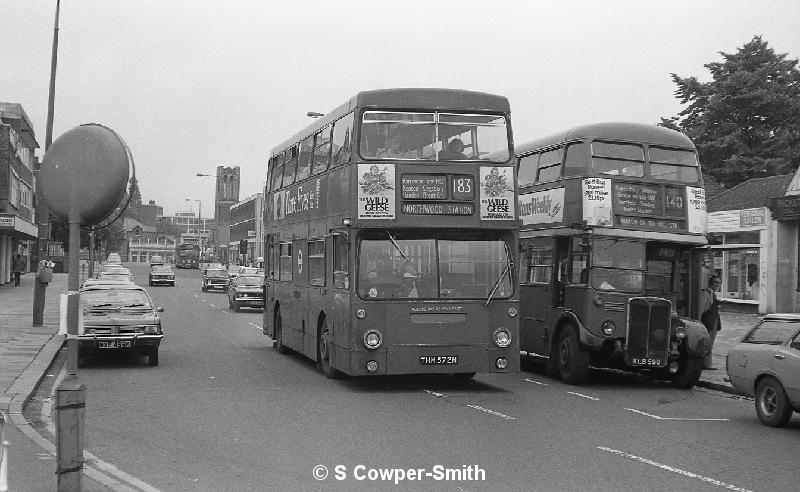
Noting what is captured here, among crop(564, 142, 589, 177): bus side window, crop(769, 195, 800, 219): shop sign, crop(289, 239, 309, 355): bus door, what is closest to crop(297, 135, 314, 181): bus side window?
crop(289, 239, 309, 355): bus door

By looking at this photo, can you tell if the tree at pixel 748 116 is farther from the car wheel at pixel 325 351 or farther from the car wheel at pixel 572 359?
the car wheel at pixel 325 351

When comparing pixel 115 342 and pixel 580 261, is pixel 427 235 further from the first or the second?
pixel 115 342

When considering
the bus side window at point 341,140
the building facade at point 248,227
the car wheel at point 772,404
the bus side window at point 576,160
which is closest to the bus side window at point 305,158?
the bus side window at point 341,140

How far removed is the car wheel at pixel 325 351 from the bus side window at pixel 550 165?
487 centimetres

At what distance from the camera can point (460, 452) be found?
31.8 feet

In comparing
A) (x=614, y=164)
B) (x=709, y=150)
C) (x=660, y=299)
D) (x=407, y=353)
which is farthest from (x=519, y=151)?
(x=709, y=150)

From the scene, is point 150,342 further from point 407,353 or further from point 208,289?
point 208,289

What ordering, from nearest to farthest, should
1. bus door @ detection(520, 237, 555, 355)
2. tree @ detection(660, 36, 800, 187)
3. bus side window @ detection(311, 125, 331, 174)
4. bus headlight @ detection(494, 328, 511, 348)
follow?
bus headlight @ detection(494, 328, 511, 348) < bus side window @ detection(311, 125, 331, 174) < bus door @ detection(520, 237, 555, 355) < tree @ detection(660, 36, 800, 187)

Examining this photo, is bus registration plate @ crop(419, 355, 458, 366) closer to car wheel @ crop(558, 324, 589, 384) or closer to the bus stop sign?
car wheel @ crop(558, 324, 589, 384)

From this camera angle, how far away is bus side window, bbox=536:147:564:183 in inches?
673

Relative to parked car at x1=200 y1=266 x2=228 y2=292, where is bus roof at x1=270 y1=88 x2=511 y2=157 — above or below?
above

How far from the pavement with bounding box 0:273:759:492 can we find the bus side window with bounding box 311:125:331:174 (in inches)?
226

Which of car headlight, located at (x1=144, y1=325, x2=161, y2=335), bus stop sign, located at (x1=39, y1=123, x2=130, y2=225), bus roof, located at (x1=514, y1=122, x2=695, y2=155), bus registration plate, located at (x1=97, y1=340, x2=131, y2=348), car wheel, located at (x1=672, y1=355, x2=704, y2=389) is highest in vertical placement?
bus roof, located at (x1=514, y1=122, x2=695, y2=155)

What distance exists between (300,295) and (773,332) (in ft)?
30.0
